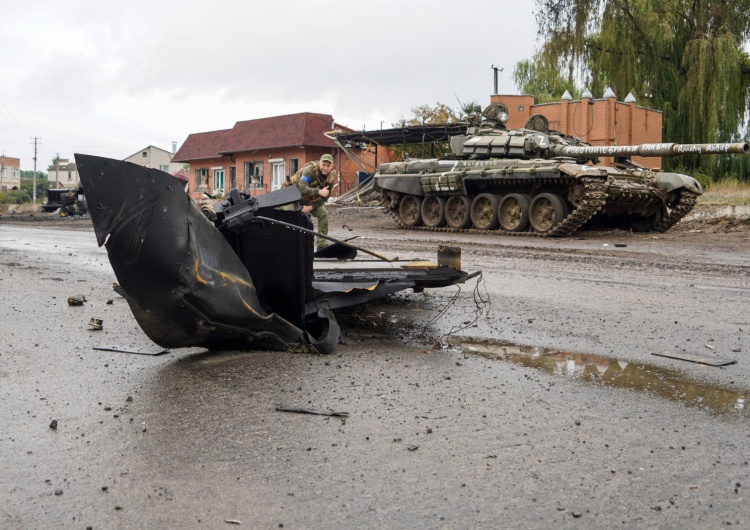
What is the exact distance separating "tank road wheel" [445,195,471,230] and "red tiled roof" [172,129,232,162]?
26.9 m

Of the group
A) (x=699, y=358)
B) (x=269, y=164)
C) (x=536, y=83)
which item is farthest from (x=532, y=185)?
(x=269, y=164)

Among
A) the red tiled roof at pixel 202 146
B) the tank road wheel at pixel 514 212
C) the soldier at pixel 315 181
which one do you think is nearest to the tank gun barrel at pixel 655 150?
the tank road wheel at pixel 514 212

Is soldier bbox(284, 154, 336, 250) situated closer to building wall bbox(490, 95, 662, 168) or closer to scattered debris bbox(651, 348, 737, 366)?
scattered debris bbox(651, 348, 737, 366)

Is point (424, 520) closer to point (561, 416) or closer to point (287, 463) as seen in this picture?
point (287, 463)

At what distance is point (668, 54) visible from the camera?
93.1ft

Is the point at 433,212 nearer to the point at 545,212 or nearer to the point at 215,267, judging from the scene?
the point at 545,212

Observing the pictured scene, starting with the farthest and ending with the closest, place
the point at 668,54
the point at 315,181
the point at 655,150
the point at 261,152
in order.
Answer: the point at 261,152 < the point at 668,54 < the point at 655,150 < the point at 315,181

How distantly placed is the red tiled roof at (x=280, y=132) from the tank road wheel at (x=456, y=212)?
61.3 feet

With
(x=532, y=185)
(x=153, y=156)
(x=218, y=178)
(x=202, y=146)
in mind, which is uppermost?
(x=153, y=156)

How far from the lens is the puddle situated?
14.5ft

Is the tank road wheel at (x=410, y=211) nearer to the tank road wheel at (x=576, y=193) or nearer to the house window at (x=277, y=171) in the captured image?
the tank road wheel at (x=576, y=193)

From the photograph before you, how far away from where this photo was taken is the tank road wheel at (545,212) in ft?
60.8

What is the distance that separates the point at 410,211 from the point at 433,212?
1089mm

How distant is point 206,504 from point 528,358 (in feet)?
9.86
